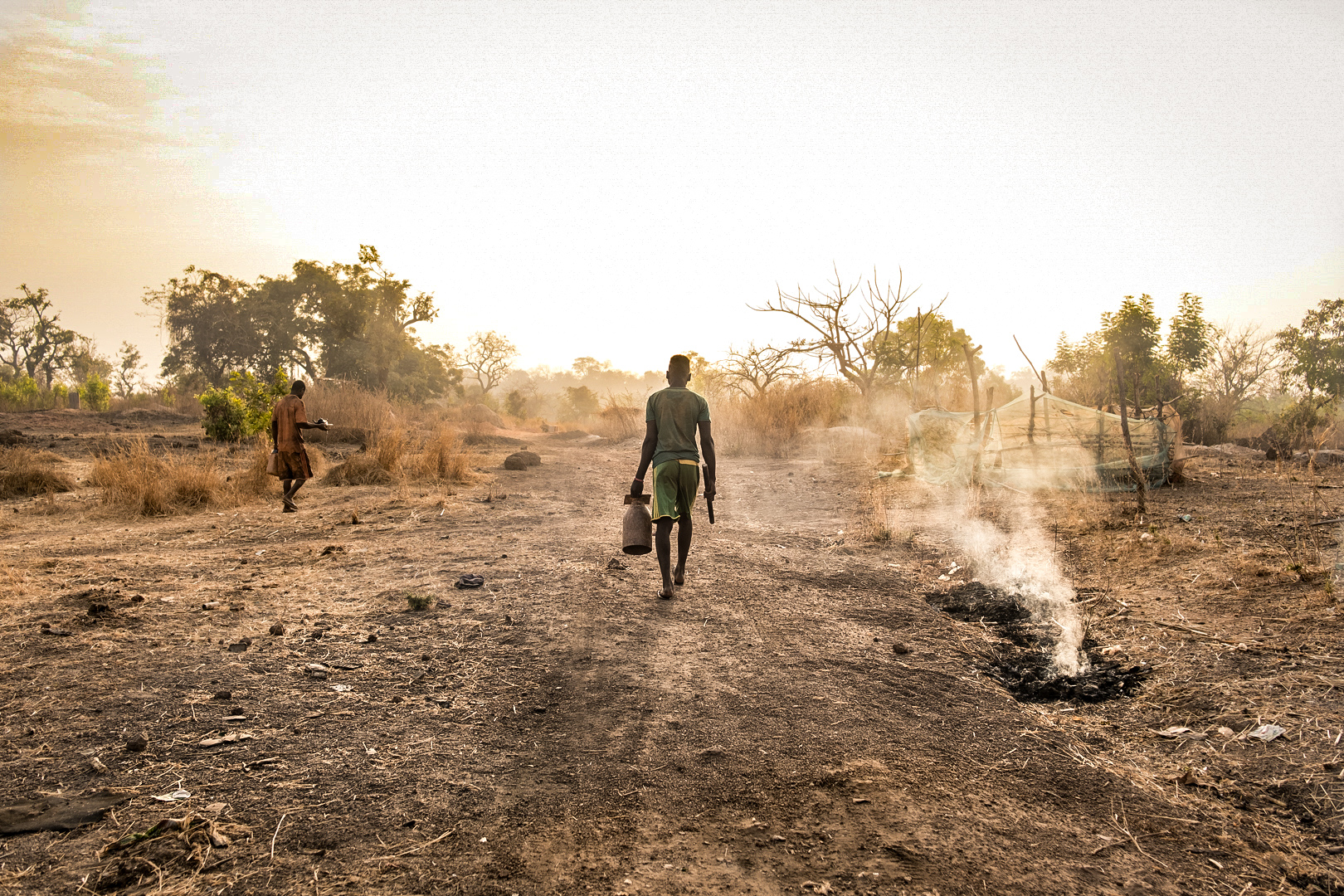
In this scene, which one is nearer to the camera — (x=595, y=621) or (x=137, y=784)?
(x=137, y=784)

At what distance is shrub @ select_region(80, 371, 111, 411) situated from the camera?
80.7ft

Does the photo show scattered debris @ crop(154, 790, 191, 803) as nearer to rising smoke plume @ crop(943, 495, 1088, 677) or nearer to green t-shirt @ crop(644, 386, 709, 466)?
green t-shirt @ crop(644, 386, 709, 466)

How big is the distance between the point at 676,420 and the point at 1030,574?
326 centimetres

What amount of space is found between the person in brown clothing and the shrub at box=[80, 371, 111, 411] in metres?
21.9

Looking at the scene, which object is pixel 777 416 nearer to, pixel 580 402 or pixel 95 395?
pixel 95 395

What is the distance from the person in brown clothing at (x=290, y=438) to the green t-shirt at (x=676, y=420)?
18.0ft

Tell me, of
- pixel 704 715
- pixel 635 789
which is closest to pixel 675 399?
Result: pixel 704 715

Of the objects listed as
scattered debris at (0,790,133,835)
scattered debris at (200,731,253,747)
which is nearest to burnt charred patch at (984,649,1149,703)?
scattered debris at (200,731,253,747)

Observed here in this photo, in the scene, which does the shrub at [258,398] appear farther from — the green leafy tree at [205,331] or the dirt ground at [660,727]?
the green leafy tree at [205,331]

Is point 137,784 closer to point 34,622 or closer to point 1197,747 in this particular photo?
point 34,622

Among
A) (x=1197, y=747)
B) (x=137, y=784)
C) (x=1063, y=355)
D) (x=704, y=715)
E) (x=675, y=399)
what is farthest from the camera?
(x=1063, y=355)

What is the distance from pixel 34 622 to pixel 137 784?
8.16 ft

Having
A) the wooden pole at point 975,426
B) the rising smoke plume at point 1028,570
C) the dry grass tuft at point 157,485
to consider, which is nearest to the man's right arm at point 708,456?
the rising smoke plume at point 1028,570

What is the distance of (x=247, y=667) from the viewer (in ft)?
12.3
